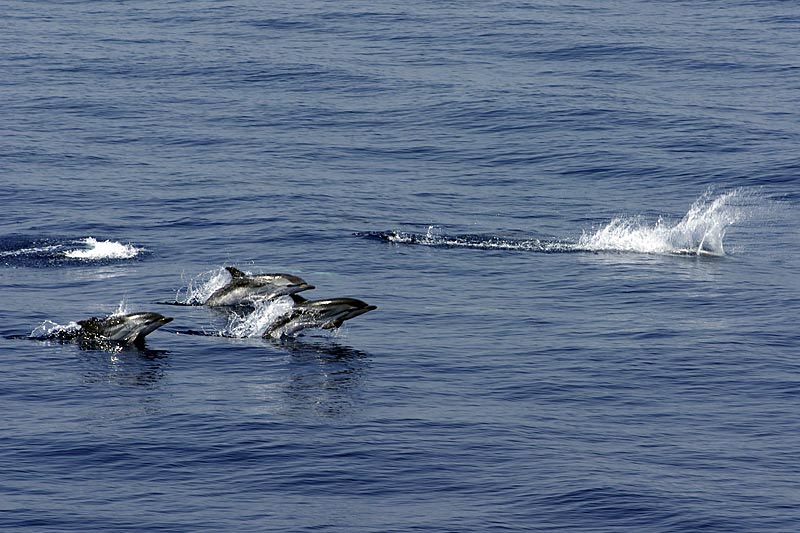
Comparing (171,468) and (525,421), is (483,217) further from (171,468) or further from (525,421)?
(171,468)

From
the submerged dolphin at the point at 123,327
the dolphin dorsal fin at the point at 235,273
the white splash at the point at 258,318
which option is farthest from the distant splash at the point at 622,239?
the submerged dolphin at the point at 123,327

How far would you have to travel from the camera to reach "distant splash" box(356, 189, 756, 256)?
5375cm

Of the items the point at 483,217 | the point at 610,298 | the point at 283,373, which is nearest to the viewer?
the point at 283,373

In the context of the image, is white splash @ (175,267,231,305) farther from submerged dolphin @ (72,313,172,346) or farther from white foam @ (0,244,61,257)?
white foam @ (0,244,61,257)

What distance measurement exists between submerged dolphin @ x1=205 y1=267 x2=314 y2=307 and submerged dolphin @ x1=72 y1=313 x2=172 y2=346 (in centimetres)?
430

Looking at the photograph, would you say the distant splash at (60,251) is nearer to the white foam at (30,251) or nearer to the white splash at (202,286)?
the white foam at (30,251)

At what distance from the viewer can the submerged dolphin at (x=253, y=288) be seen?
147ft

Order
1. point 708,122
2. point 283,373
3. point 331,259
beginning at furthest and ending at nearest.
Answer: point 708,122, point 331,259, point 283,373

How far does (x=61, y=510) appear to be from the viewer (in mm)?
29547

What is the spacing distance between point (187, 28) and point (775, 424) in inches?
2979

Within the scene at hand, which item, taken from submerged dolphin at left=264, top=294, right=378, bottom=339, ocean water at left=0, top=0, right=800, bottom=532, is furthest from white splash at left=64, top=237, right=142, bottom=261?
submerged dolphin at left=264, top=294, right=378, bottom=339

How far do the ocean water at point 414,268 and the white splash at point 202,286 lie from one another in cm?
116

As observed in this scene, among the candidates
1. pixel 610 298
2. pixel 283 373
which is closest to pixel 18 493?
pixel 283 373

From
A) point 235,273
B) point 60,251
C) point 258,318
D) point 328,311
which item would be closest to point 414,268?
point 235,273
